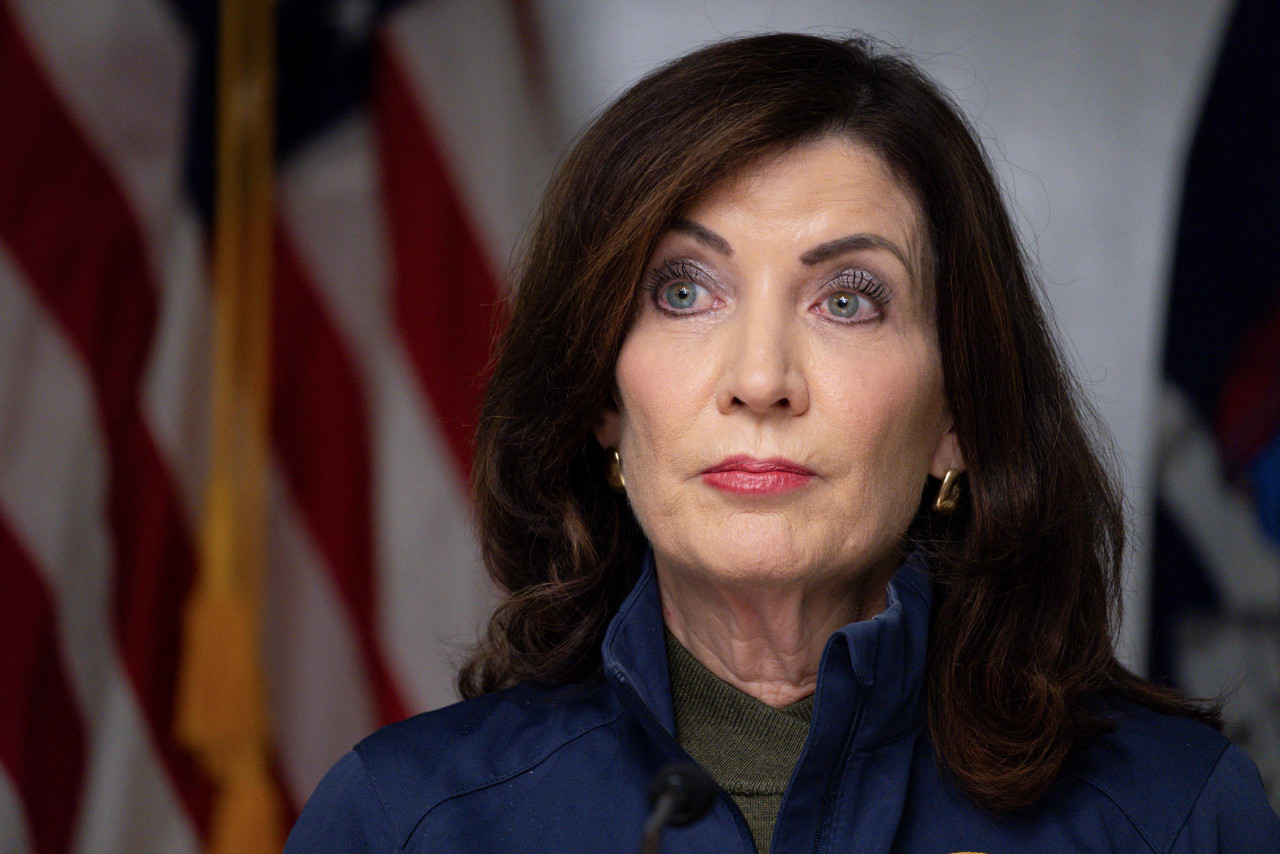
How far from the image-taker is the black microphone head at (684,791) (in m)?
0.96

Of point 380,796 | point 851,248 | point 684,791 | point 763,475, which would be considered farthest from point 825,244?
point 380,796

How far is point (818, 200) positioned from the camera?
1422 mm

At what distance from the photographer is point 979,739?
1.41m

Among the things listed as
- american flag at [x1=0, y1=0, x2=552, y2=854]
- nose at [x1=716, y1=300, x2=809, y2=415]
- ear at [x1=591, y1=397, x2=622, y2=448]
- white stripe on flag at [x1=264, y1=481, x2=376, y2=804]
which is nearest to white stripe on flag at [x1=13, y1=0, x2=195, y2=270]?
american flag at [x1=0, y1=0, x2=552, y2=854]

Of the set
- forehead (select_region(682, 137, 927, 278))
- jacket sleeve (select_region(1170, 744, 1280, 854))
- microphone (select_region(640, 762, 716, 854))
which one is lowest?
jacket sleeve (select_region(1170, 744, 1280, 854))

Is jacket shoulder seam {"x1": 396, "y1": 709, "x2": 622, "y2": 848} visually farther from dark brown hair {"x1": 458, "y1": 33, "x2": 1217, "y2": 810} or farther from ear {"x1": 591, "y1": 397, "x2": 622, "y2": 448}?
ear {"x1": 591, "y1": 397, "x2": 622, "y2": 448}

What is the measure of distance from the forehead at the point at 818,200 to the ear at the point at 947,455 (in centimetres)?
20

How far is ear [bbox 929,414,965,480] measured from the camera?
5.01 ft

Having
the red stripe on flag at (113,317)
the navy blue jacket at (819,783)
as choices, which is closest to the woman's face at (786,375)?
the navy blue jacket at (819,783)

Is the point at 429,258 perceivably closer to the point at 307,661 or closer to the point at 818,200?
the point at 307,661

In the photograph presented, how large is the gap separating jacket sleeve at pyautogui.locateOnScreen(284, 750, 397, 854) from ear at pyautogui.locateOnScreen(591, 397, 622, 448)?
1.53 ft

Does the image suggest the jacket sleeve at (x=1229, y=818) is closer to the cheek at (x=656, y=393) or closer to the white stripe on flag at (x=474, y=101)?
the cheek at (x=656, y=393)

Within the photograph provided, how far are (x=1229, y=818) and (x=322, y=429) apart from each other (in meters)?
1.72

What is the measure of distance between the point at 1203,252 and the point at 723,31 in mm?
1062
